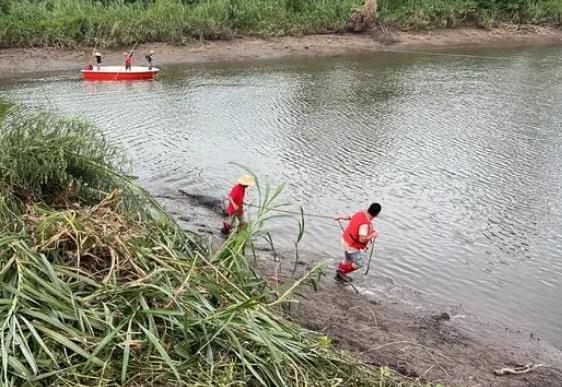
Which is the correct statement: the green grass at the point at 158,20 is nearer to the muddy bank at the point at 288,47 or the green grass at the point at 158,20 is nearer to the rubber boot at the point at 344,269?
the muddy bank at the point at 288,47

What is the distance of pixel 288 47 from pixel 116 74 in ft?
31.6

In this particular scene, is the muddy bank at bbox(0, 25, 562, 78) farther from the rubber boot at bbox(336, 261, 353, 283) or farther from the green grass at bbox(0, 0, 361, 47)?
the rubber boot at bbox(336, 261, 353, 283)

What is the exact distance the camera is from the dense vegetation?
28219mm

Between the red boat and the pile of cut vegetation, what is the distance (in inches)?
704

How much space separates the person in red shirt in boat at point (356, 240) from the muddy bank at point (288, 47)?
20609 millimetres

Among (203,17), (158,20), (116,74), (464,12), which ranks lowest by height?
(116,74)

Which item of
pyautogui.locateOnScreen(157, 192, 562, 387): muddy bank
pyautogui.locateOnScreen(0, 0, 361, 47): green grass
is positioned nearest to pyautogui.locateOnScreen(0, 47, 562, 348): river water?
pyautogui.locateOnScreen(157, 192, 562, 387): muddy bank

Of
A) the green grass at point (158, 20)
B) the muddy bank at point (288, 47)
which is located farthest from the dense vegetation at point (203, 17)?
the muddy bank at point (288, 47)

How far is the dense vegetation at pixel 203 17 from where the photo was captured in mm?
28219

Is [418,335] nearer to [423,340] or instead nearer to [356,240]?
[423,340]

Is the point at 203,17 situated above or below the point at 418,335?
above

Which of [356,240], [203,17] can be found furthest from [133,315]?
[203,17]

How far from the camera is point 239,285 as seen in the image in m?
5.74

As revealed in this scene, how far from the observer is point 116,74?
23.3 m
